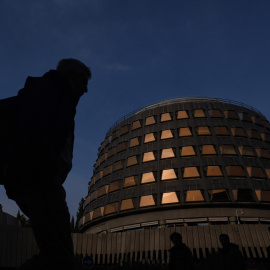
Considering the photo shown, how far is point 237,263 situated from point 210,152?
110 ft

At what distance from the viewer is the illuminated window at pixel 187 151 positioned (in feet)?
131

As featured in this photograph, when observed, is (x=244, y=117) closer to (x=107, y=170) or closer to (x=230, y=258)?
(x=107, y=170)

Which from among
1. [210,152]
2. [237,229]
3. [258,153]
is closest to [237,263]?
[237,229]

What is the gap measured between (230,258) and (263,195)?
105ft

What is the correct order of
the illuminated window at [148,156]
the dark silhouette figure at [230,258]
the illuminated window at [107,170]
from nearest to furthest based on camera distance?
the dark silhouette figure at [230,258] < the illuminated window at [148,156] < the illuminated window at [107,170]

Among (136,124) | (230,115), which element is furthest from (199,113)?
(136,124)

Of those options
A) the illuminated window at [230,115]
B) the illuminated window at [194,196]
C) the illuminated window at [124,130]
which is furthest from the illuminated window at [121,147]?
the illuminated window at [230,115]

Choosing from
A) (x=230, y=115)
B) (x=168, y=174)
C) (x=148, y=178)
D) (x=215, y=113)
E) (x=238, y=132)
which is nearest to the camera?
(x=168, y=174)

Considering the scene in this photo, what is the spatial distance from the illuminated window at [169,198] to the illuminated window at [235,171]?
788 cm

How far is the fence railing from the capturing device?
82.2 ft

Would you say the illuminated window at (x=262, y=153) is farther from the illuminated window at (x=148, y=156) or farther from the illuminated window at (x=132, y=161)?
the illuminated window at (x=132, y=161)

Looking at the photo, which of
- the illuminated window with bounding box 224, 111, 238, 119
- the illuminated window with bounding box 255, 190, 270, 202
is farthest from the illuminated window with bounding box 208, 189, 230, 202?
the illuminated window with bounding box 224, 111, 238, 119

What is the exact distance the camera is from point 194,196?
35.6 m

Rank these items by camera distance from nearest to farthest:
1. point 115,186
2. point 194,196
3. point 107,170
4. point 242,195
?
point 194,196 → point 242,195 → point 115,186 → point 107,170
